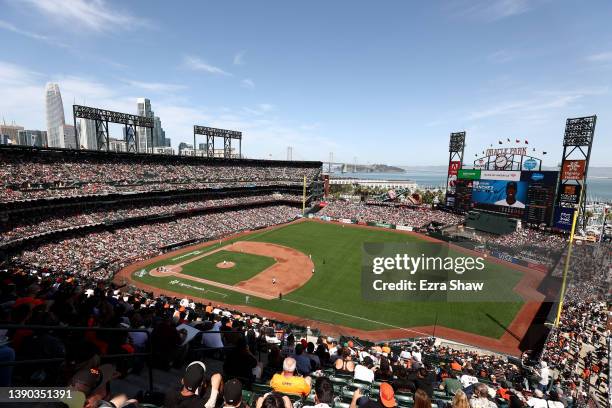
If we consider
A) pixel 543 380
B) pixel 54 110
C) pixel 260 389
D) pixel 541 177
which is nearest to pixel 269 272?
pixel 543 380

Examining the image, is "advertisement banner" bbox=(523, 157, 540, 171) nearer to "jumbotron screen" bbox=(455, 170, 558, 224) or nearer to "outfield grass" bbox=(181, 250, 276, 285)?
"jumbotron screen" bbox=(455, 170, 558, 224)

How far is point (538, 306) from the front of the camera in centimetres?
2891

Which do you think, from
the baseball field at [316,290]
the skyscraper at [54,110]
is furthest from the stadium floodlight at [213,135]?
the skyscraper at [54,110]

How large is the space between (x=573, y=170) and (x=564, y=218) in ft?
19.8

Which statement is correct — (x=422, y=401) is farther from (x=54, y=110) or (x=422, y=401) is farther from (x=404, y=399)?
(x=54, y=110)

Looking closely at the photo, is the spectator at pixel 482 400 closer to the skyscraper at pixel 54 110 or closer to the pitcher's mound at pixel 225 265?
the pitcher's mound at pixel 225 265

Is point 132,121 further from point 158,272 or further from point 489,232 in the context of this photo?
point 489,232

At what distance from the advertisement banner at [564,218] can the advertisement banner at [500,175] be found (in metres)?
6.53

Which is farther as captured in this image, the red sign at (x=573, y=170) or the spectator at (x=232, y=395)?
the red sign at (x=573, y=170)

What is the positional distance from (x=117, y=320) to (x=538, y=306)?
34.4 metres

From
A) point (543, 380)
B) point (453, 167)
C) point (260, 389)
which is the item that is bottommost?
point (543, 380)

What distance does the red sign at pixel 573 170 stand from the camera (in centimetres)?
3759

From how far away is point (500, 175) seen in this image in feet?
149

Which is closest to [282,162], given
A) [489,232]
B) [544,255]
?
[489,232]
